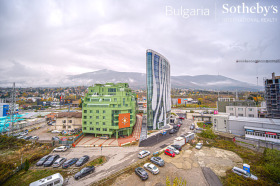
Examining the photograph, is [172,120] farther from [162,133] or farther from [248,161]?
[248,161]

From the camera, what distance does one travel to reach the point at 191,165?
19969 millimetres

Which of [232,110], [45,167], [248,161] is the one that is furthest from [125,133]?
[232,110]

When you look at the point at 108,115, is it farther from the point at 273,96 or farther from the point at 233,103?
the point at 273,96

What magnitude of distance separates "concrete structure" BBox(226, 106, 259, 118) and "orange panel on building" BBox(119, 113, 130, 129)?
4114cm

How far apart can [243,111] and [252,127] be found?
1683 centimetres

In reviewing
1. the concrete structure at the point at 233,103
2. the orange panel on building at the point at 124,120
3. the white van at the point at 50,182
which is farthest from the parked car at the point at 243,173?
the concrete structure at the point at 233,103

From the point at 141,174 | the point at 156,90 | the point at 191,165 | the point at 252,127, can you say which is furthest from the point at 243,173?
the point at 156,90

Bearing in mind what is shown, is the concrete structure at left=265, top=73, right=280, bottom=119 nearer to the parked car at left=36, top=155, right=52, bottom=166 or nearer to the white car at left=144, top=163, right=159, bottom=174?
the white car at left=144, top=163, right=159, bottom=174

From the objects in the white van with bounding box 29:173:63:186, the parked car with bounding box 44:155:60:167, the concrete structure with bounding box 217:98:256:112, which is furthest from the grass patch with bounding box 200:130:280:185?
the concrete structure with bounding box 217:98:256:112

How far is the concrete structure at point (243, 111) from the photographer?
4334 centimetres

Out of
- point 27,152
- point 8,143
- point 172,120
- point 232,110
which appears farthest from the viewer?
point 172,120

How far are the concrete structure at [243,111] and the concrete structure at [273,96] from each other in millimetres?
4603

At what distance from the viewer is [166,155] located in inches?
926

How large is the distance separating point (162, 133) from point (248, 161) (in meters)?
19.8
